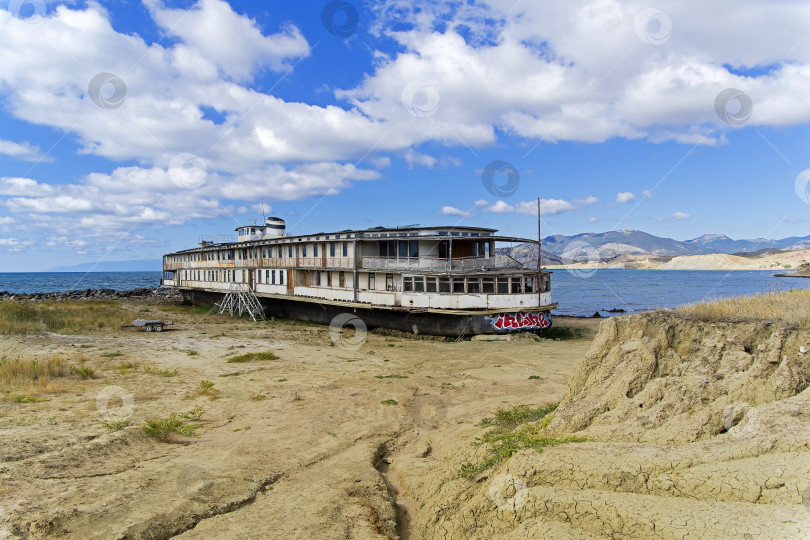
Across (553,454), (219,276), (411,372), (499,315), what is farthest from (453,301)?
(219,276)

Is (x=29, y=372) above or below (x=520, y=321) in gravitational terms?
below

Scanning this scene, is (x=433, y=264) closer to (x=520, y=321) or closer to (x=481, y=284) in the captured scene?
(x=481, y=284)

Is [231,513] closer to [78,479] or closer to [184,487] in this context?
[184,487]

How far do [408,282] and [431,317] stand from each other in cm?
280

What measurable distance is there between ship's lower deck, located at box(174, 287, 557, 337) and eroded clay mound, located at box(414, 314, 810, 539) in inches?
712

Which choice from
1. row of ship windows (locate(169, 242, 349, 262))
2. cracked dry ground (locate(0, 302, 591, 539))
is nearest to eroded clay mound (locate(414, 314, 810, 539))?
cracked dry ground (locate(0, 302, 591, 539))

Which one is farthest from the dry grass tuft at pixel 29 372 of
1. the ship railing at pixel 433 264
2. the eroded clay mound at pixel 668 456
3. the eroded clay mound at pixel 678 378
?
the ship railing at pixel 433 264

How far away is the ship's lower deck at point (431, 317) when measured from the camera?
2734 centimetres

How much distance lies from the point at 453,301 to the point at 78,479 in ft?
71.9

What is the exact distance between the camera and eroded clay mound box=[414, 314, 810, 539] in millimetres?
4660

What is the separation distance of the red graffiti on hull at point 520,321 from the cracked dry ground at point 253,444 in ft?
18.1

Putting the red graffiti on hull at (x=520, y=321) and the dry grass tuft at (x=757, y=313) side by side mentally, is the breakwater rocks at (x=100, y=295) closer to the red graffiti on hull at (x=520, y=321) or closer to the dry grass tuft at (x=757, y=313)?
the red graffiti on hull at (x=520, y=321)

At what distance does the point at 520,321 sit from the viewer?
2764 cm

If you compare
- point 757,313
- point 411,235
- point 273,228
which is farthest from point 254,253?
point 757,313
